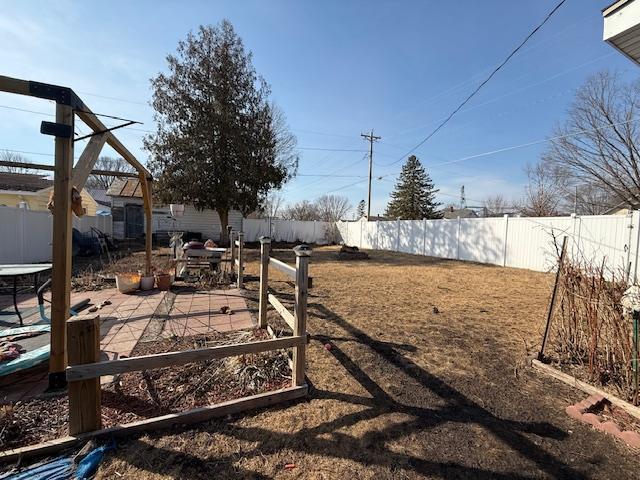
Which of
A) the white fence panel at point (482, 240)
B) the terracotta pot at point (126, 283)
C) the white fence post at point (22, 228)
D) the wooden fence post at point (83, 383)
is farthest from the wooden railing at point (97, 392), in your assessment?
the white fence panel at point (482, 240)

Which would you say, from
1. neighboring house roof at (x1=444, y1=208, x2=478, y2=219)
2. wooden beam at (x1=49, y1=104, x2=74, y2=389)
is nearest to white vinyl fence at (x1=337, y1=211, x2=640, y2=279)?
wooden beam at (x1=49, y1=104, x2=74, y2=389)

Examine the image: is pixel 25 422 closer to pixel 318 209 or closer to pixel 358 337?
pixel 358 337

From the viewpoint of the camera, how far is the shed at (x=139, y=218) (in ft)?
61.7

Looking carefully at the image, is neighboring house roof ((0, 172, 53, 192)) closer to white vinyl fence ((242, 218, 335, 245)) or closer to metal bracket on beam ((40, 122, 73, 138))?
white vinyl fence ((242, 218, 335, 245))

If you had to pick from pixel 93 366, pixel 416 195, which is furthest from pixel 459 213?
pixel 93 366

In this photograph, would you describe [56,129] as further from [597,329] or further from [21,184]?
[21,184]

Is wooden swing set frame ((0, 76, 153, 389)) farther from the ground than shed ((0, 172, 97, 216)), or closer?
closer

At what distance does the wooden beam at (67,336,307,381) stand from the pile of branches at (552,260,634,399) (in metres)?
2.71

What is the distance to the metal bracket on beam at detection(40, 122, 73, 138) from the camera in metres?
2.30

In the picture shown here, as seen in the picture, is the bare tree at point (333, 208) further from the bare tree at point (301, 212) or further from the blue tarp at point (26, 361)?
the blue tarp at point (26, 361)

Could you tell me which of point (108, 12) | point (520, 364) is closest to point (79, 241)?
point (108, 12)

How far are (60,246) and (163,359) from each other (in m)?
1.32

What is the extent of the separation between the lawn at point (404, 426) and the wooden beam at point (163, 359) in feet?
1.46

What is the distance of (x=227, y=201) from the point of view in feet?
50.4
